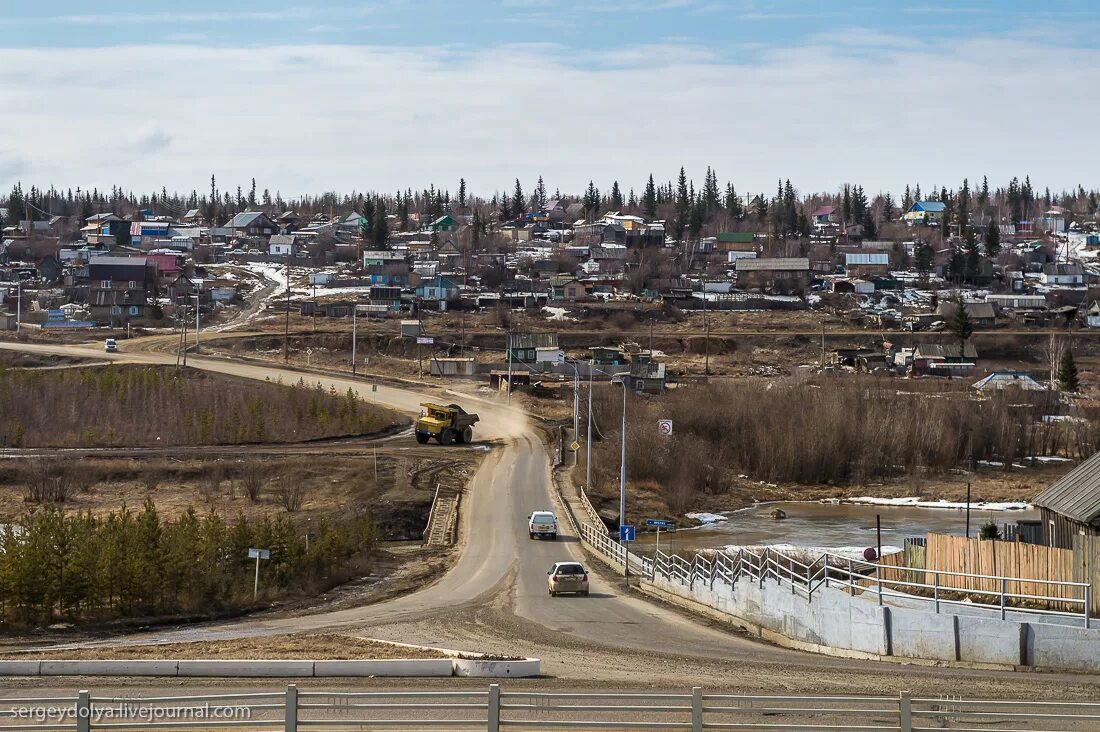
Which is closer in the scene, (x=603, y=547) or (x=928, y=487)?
(x=603, y=547)

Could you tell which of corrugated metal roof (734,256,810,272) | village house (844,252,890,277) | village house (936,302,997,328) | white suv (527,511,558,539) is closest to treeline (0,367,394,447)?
white suv (527,511,558,539)

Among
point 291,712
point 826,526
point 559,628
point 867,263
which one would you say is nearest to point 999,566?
point 559,628

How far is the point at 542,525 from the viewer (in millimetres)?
49062

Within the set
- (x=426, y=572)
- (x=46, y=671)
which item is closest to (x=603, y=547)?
(x=426, y=572)

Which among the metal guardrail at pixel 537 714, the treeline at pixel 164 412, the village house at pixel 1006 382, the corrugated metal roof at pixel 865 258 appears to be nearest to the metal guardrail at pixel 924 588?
the metal guardrail at pixel 537 714

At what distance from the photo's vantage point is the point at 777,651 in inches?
969

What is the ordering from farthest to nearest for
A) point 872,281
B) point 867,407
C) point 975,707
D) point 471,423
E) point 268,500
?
point 872,281
point 867,407
point 471,423
point 268,500
point 975,707

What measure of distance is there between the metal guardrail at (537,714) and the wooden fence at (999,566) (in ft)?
21.2

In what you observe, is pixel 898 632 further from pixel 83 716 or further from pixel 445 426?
pixel 445 426

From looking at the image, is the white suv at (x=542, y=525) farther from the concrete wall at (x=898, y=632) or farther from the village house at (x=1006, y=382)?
the village house at (x=1006, y=382)

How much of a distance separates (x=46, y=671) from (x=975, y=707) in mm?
13812

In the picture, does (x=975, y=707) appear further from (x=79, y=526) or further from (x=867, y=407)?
(x=867, y=407)

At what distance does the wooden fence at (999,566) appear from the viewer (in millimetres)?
22891

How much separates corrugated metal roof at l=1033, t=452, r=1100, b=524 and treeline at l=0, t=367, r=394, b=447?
5408 cm
